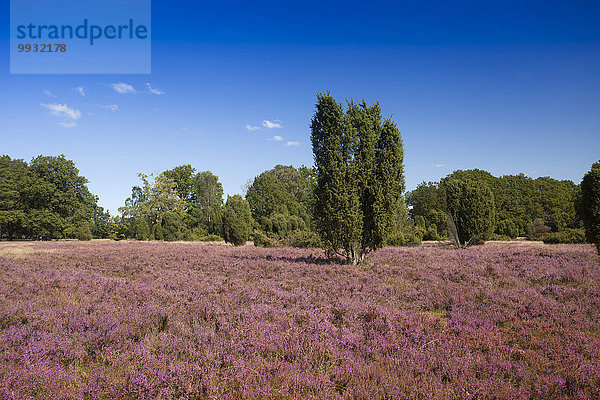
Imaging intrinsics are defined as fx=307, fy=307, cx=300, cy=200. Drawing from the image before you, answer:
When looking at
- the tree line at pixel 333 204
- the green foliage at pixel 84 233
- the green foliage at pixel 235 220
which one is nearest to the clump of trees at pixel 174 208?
the tree line at pixel 333 204

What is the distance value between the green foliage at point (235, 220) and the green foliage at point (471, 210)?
59.9ft

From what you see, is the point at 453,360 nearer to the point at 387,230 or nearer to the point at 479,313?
the point at 479,313

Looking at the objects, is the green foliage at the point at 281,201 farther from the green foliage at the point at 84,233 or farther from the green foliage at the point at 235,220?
the green foliage at the point at 84,233

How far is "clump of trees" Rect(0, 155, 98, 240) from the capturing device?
47.9 m

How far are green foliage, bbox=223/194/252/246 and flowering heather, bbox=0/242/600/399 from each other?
19173 mm

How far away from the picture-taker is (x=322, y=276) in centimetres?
1020

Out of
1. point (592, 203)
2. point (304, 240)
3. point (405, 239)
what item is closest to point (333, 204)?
point (592, 203)

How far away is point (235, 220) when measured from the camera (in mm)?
28188

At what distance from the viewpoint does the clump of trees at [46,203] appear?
157 ft

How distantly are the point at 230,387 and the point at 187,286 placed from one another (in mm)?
5934

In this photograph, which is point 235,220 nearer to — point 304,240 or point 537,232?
point 304,240

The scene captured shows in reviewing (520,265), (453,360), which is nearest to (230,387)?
(453,360)

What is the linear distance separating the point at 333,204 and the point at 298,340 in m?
8.32

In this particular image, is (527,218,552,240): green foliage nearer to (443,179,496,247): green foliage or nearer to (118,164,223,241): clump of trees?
(443,179,496,247): green foliage
